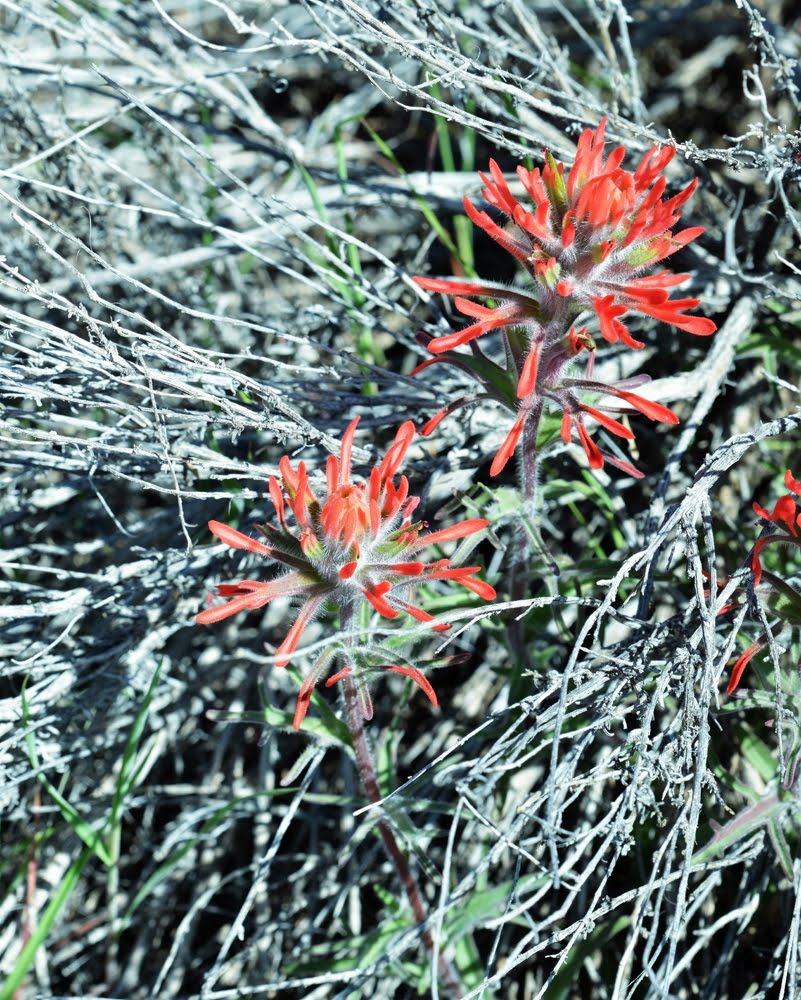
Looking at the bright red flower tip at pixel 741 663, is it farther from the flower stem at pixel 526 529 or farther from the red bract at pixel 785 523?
the flower stem at pixel 526 529

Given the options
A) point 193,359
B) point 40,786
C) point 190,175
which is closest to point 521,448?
point 193,359

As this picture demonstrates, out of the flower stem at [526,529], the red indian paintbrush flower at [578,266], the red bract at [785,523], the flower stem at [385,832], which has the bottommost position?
the flower stem at [385,832]

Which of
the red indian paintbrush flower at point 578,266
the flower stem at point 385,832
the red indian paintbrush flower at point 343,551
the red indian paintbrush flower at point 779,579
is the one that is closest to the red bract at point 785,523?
the red indian paintbrush flower at point 779,579

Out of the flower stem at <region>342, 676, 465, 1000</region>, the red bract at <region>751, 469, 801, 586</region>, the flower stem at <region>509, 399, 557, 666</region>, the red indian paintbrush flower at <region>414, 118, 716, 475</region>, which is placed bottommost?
the flower stem at <region>342, 676, 465, 1000</region>

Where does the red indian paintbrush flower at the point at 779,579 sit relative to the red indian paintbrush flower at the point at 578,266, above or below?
below

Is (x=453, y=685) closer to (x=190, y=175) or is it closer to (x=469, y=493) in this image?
(x=469, y=493)

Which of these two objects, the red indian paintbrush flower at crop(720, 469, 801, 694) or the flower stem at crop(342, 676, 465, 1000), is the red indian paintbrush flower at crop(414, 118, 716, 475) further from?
the flower stem at crop(342, 676, 465, 1000)

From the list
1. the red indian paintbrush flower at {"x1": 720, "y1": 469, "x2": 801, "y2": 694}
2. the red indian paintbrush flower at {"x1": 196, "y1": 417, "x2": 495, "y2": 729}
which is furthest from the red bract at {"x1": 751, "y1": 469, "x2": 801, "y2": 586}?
the red indian paintbrush flower at {"x1": 196, "y1": 417, "x2": 495, "y2": 729}
